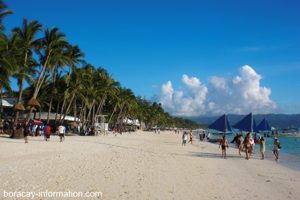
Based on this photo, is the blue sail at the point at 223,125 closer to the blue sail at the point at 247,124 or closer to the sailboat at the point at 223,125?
the sailboat at the point at 223,125

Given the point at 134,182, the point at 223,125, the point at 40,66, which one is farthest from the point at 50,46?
the point at 134,182

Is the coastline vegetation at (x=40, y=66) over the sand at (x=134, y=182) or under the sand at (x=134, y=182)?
over

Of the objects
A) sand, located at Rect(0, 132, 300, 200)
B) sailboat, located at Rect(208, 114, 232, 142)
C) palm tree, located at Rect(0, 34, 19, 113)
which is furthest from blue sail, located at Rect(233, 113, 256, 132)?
palm tree, located at Rect(0, 34, 19, 113)

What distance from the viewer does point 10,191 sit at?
7.82 m

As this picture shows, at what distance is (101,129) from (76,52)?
39.2ft

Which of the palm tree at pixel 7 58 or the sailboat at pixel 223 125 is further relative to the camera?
the sailboat at pixel 223 125

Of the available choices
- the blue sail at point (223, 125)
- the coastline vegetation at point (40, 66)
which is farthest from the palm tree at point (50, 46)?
the blue sail at point (223, 125)

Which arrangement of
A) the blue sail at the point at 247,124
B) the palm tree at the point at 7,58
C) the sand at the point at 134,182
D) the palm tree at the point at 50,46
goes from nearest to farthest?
the sand at the point at 134,182 < the palm tree at the point at 7,58 < the blue sail at the point at 247,124 < the palm tree at the point at 50,46

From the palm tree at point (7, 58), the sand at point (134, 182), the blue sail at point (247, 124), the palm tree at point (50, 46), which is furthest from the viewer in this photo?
the palm tree at point (50, 46)

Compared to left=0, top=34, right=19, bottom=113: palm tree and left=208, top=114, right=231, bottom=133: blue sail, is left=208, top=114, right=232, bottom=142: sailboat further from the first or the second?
left=0, top=34, right=19, bottom=113: palm tree

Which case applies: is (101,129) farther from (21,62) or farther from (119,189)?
(119,189)

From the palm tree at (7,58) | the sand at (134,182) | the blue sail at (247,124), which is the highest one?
the palm tree at (7,58)

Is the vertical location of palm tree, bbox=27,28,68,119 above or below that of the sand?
above

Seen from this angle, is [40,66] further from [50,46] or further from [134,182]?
[134,182]
